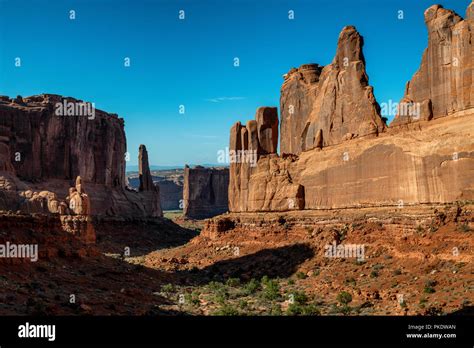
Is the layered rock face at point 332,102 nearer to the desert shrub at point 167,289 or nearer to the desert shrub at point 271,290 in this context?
the desert shrub at point 271,290

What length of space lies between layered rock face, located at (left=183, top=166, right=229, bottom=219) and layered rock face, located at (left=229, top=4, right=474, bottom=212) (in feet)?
268

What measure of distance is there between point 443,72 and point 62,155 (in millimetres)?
73750

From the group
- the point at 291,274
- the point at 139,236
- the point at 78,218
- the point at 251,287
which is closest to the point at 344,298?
the point at 251,287


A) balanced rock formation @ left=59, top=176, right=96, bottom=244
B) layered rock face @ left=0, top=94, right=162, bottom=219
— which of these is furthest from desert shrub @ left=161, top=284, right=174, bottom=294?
layered rock face @ left=0, top=94, right=162, bottom=219

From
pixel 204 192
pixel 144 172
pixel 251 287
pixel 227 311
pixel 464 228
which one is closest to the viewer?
pixel 227 311

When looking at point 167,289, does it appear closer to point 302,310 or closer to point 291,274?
point 291,274

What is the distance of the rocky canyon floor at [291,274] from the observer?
1041 inches

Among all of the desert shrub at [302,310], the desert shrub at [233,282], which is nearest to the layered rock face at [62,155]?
the desert shrub at [233,282]

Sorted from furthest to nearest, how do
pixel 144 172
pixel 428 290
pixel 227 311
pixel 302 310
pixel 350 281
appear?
pixel 144 172
pixel 350 281
pixel 302 310
pixel 227 311
pixel 428 290

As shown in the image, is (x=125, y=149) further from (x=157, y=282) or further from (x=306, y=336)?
(x=306, y=336)

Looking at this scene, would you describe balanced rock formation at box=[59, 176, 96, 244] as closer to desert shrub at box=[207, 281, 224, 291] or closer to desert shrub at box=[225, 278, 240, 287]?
desert shrub at box=[207, 281, 224, 291]

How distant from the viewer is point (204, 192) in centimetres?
14625

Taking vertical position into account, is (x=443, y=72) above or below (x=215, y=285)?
above

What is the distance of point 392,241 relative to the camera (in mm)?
36406
